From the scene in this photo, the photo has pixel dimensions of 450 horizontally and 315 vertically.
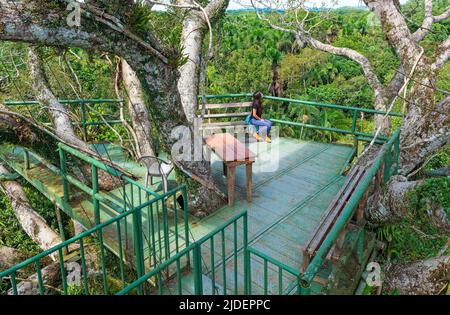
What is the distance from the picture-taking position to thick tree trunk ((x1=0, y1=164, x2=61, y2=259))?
7.08m

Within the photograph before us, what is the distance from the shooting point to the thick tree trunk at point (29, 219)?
23.2 feet

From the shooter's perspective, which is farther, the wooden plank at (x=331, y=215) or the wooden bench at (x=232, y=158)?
the wooden bench at (x=232, y=158)

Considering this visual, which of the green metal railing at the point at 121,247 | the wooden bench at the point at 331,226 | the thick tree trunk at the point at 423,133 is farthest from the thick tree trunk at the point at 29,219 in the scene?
the thick tree trunk at the point at 423,133

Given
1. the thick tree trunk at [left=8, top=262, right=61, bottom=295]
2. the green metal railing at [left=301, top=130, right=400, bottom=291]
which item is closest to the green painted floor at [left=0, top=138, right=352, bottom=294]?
the green metal railing at [left=301, top=130, right=400, bottom=291]

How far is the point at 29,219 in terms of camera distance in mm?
7531

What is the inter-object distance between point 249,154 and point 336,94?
65.2 ft

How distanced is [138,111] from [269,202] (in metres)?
2.65

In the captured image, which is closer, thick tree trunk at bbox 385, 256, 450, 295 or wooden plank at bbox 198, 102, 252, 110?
thick tree trunk at bbox 385, 256, 450, 295

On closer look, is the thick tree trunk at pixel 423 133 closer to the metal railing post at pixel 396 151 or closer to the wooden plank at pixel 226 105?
the metal railing post at pixel 396 151

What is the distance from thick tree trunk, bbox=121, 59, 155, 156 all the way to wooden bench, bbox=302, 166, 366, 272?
322 cm

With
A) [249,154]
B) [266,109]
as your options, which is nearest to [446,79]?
[266,109]

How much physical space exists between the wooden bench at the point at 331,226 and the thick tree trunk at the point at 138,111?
3224 millimetres

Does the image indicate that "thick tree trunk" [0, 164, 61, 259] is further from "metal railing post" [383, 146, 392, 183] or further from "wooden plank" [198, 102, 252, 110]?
"metal railing post" [383, 146, 392, 183]

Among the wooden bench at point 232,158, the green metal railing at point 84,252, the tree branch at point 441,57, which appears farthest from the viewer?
the tree branch at point 441,57
